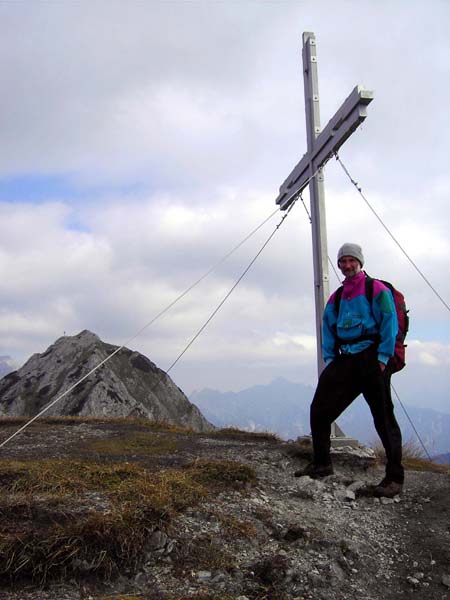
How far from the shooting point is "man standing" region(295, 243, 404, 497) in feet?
17.9

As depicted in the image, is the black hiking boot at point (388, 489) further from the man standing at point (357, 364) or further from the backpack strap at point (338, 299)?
the backpack strap at point (338, 299)

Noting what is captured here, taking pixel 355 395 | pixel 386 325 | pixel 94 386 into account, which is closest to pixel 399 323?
pixel 386 325

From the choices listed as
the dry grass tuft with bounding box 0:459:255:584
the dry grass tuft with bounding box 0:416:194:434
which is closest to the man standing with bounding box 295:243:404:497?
the dry grass tuft with bounding box 0:459:255:584

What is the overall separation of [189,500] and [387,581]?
1.73 m

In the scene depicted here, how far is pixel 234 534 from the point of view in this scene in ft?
13.5

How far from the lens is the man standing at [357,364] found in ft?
17.9

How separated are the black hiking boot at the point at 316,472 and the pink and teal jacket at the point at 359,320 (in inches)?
49.6

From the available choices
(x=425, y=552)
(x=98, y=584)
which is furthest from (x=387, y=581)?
(x=98, y=584)

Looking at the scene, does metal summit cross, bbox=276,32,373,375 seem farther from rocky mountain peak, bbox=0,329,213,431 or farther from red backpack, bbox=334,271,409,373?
rocky mountain peak, bbox=0,329,213,431

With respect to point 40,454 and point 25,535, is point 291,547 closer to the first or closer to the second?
point 25,535

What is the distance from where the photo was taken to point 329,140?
24.0 feet

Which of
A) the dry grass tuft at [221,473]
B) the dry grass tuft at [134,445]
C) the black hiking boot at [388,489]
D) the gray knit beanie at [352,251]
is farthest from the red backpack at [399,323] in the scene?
the dry grass tuft at [134,445]

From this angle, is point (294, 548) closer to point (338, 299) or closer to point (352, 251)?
point (338, 299)

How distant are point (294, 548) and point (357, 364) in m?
2.27
